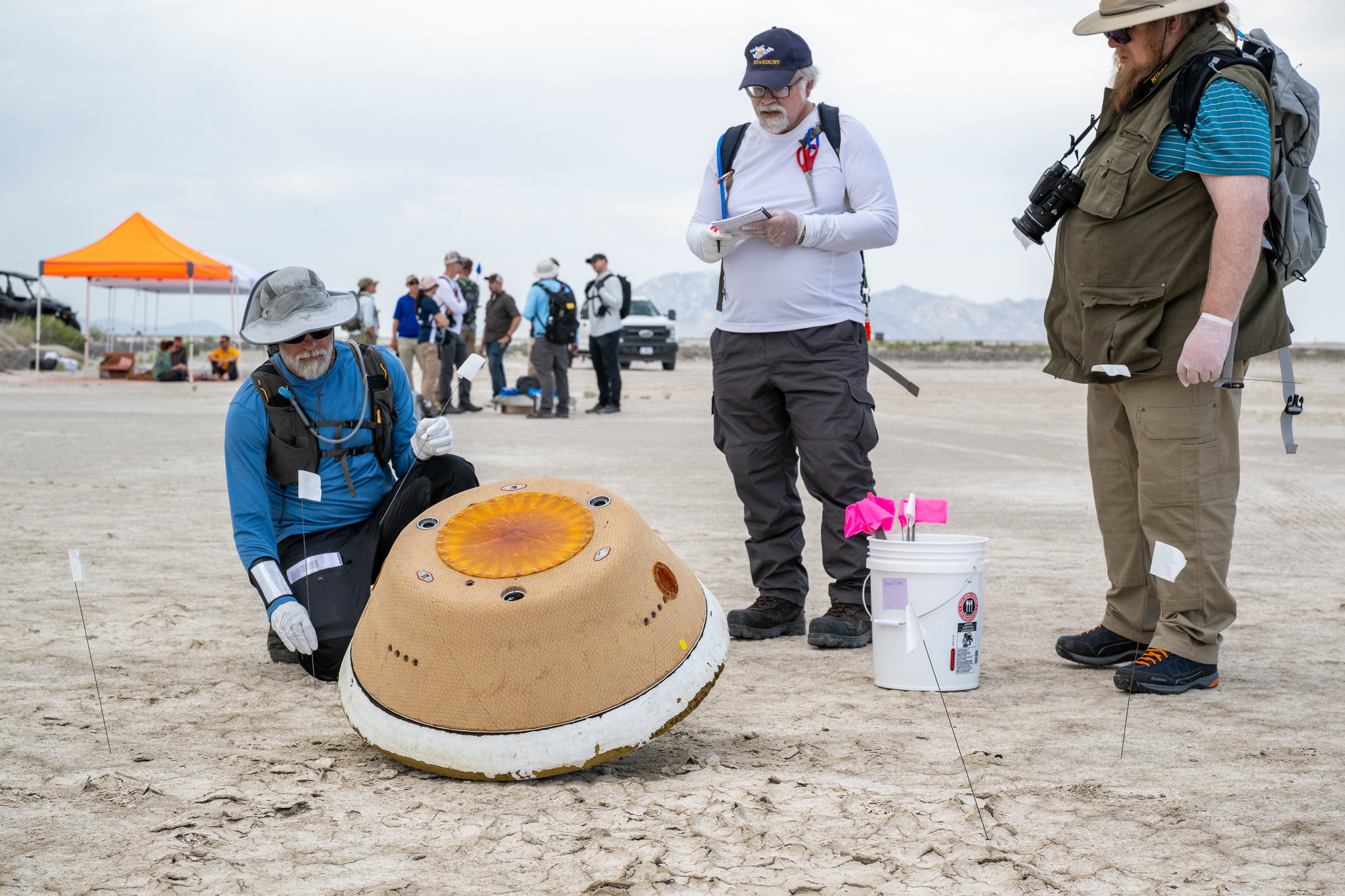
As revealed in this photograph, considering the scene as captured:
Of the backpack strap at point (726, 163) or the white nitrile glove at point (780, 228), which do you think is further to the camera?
the backpack strap at point (726, 163)

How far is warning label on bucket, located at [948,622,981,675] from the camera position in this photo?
363cm

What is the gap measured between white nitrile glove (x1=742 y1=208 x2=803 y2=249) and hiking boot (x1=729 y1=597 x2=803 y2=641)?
1346 mm

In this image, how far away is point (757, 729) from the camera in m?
3.28

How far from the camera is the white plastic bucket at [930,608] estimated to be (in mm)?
3584

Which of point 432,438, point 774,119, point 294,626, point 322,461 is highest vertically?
point 774,119

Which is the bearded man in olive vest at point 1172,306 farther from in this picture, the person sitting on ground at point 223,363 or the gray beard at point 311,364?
the person sitting on ground at point 223,363

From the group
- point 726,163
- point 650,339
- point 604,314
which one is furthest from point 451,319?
point 650,339

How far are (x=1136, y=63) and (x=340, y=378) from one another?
274cm

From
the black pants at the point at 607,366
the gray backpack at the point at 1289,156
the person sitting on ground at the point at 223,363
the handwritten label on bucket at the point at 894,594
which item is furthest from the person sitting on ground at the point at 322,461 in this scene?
the person sitting on ground at the point at 223,363

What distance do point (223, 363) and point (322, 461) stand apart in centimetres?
2254

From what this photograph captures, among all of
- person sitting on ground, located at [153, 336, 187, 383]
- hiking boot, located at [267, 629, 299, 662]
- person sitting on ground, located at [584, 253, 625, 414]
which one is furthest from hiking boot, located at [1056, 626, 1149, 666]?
person sitting on ground, located at [153, 336, 187, 383]

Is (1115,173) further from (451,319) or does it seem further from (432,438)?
(451,319)

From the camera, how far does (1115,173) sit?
3588 millimetres

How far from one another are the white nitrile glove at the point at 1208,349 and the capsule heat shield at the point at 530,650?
1565 millimetres
